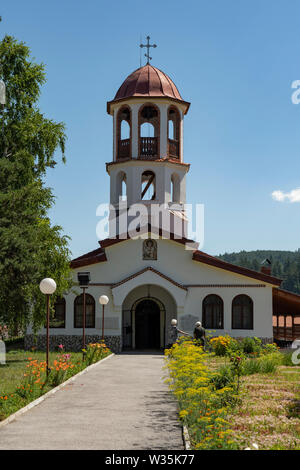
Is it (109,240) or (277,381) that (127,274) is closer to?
(109,240)

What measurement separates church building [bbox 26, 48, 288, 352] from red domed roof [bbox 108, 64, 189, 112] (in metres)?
0.20

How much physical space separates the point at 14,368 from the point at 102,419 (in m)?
9.74

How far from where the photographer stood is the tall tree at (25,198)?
18.9m

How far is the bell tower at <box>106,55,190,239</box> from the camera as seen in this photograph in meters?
28.2

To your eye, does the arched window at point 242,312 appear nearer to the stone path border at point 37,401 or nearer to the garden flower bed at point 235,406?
the garden flower bed at point 235,406

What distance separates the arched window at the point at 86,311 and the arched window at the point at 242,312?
6.72 m

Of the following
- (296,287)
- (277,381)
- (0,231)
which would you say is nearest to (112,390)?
(277,381)

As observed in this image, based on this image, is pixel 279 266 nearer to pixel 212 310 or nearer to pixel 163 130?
pixel 163 130

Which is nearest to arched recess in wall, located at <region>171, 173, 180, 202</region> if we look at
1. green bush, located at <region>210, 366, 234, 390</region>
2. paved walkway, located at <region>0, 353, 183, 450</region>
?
paved walkway, located at <region>0, 353, 183, 450</region>

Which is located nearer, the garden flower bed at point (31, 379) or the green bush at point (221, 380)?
the garden flower bed at point (31, 379)

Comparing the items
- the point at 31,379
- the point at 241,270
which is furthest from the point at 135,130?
the point at 31,379

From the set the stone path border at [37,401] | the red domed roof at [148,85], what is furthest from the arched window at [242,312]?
the red domed roof at [148,85]

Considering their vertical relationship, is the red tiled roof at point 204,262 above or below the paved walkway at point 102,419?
above
